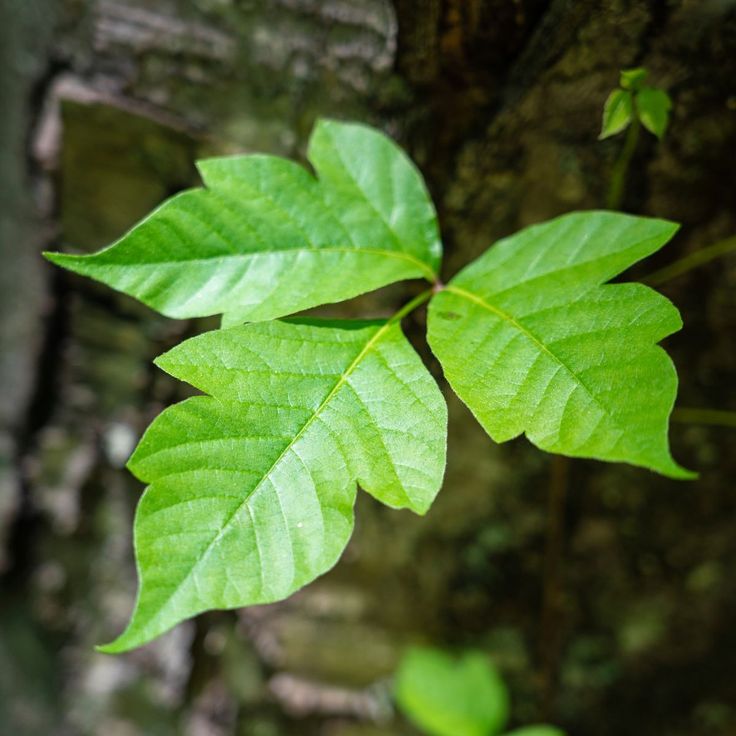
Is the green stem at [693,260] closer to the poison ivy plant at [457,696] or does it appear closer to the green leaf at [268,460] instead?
the green leaf at [268,460]

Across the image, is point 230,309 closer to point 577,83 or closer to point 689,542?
point 577,83

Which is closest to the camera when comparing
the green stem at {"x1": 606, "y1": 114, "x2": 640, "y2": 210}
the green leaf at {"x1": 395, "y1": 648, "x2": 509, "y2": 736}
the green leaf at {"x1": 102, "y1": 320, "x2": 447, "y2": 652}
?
the green leaf at {"x1": 102, "y1": 320, "x2": 447, "y2": 652}

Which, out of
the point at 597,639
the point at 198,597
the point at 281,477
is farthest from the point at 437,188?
the point at 597,639

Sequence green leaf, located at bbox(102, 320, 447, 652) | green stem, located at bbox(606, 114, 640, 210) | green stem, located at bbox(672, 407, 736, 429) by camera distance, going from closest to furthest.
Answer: green leaf, located at bbox(102, 320, 447, 652), green stem, located at bbox(606, 114, 640, 210), green stem, located at bbox(672, 407, 736, 429)

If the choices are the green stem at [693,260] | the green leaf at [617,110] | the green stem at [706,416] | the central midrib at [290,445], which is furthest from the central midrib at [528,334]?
the green stem at [706,416]

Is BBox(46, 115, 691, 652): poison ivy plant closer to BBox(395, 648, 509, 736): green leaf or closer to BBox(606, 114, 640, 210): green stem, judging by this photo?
BBox(606, 114, 640, 210): green stem

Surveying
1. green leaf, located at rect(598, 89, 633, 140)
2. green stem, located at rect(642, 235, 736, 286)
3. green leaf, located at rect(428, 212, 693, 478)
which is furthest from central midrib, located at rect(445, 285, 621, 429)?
green stem, located at rect(642, 235, 736, 286)

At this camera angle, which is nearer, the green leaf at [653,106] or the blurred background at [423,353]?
the green leaf at [653,106]
